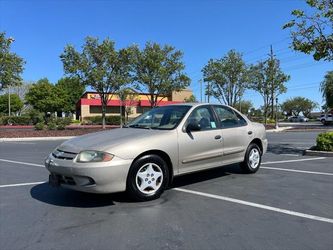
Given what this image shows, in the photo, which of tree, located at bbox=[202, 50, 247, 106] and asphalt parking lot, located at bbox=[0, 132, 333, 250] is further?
tree, located at bbox=[202, 50, 247, 106]

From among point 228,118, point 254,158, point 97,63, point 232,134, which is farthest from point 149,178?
point 97,63

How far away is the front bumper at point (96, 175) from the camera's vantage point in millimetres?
5523

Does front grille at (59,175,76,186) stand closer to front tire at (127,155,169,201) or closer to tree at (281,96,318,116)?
front tire at (127,155,169,201)

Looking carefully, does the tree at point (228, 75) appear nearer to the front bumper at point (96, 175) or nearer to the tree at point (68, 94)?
the front bumper at point (96, 175)

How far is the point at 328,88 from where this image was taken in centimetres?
5825

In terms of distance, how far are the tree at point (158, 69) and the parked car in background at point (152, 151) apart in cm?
2268

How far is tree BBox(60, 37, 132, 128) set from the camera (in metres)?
27.0

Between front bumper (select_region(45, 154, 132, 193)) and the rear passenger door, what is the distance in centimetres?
240

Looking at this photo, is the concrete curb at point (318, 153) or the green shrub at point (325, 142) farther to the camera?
the green shrub at point (325, 142)

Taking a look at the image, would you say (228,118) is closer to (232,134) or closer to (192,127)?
(232,134)

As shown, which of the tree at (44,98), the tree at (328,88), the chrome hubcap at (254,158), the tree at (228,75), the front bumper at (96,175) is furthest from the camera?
the tree at (44,98)

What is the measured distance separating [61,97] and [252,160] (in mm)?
68864

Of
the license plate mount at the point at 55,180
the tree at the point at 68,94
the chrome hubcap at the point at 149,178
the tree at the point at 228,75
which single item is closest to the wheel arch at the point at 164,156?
the chrome hubcap at the point at 149,178

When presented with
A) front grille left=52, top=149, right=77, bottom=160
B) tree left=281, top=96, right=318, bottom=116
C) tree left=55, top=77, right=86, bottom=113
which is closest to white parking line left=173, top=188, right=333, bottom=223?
front grille left=52, top=149, right=77, bottom=160
